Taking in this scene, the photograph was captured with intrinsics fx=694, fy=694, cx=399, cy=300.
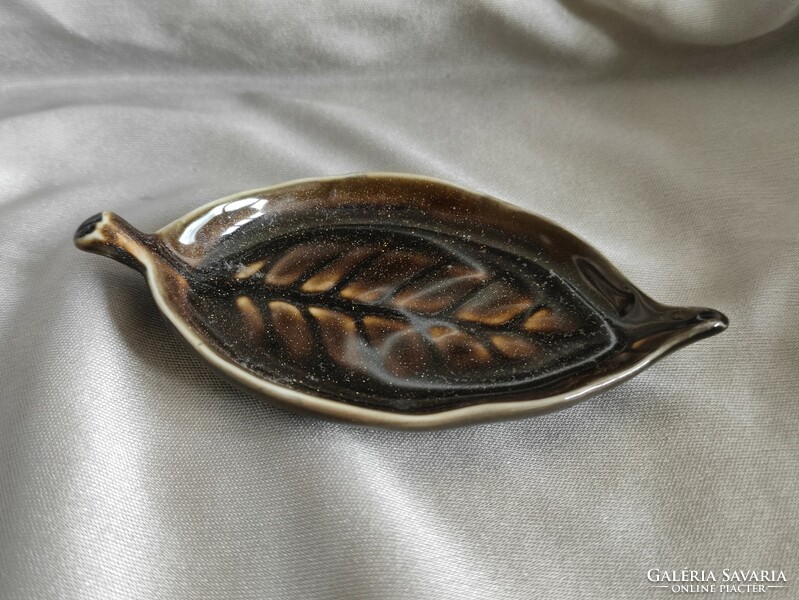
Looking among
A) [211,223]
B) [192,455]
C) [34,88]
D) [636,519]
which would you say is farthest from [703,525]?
[34,88]

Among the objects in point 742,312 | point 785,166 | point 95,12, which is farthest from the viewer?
point 95,12

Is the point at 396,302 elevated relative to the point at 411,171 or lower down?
lower down

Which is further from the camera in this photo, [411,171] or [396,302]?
[411,171]

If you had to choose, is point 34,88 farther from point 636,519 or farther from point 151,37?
point 636,519
